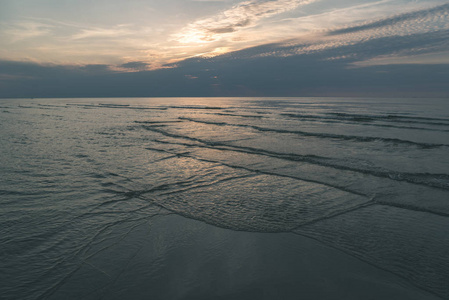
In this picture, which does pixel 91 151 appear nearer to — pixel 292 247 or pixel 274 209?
pixel 274 209

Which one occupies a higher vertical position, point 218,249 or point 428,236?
point 218,249

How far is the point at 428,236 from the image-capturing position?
4617mm

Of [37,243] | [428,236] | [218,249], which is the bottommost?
[428,236]

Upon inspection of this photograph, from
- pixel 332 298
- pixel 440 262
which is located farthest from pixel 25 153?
pixel 440 262

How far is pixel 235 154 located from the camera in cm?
1213

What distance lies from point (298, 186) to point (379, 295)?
14.5ft

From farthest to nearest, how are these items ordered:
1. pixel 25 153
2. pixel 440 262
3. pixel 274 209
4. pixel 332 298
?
1. pixel 25 153
2. pixel 274 209
3. pixel 440 262
4. pixel 332 298

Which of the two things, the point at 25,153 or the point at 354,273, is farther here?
the point at 25,153

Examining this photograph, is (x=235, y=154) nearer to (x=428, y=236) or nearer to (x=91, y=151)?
(x=91, y=151)

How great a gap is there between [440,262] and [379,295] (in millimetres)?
1466

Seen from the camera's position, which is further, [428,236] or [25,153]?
[25,153]

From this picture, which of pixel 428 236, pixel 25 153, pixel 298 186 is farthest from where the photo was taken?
pixel 25 153

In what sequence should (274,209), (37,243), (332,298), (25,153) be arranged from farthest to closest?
1. (25,153)
2. (274,209)
3. (37,243)
4. (332,298)

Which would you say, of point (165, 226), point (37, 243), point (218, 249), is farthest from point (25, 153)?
point (218, 249)
